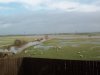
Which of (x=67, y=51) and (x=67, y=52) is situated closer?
(x=67, y=52)

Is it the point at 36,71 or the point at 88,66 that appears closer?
the point at 88,66

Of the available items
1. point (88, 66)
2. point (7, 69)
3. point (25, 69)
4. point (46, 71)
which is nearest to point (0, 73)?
point (7, 69)

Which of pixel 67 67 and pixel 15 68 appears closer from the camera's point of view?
pixel 67 67

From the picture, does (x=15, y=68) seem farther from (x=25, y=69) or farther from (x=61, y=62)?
(x=61, y=62)

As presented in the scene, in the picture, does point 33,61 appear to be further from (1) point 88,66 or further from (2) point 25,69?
(1) point 88,66

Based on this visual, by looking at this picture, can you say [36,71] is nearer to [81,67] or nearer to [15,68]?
[15,68]

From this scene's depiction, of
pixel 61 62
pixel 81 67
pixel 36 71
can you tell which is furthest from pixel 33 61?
pixel 81 67

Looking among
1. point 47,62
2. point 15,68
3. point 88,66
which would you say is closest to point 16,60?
point 15,68
